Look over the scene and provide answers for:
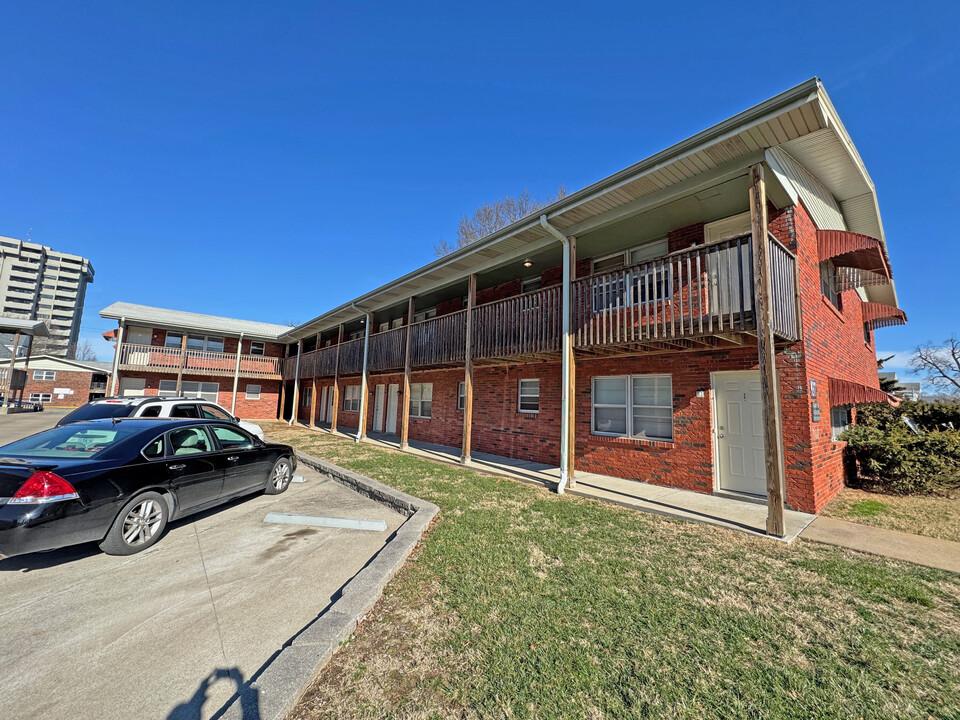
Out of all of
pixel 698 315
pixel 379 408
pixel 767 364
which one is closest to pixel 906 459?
pixel 767 364

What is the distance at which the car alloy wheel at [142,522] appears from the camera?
413 centimetres

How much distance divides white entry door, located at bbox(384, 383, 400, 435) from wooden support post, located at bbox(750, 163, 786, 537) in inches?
536

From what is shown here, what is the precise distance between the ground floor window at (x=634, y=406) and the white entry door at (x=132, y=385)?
23.8 meters

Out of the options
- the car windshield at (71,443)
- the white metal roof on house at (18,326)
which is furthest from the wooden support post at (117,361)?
the car windshield at (71,443)

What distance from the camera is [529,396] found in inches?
432

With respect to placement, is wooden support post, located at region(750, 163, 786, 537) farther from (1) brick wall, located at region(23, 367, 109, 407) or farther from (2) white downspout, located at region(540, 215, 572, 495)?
(1) brick wall, located at region(23, 367, 109, 407)

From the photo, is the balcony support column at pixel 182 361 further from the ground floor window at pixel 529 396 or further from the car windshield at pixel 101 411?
the ground floor window at pixel 529 396

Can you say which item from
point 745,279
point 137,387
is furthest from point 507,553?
point 137,387

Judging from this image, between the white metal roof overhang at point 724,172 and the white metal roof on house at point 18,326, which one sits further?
the white metal roof on house at point 18,326

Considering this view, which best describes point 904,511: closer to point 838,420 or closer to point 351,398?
point 838,420

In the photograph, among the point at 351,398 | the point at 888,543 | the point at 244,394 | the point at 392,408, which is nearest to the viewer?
the point at 888,543

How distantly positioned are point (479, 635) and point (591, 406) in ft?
23.0

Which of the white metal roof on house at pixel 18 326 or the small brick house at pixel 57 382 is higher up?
the white metal roof on house at pixel 18 326

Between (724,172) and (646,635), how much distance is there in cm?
623
